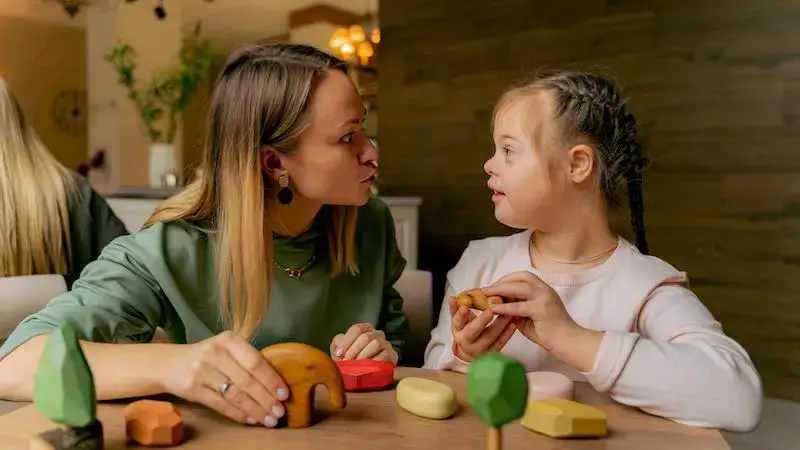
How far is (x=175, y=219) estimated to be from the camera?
126cm

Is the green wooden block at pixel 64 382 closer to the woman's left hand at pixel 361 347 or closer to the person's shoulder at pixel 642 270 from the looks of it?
the woman's left hand at pixel 361 347

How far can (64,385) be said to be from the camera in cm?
69

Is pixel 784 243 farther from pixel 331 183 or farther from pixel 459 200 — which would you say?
pixel 331 183

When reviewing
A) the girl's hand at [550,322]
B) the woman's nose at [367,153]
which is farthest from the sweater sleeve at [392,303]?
the girl's hand at [550,322]

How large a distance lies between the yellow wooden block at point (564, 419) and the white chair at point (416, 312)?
778 mm

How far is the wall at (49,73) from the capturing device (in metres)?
4.45

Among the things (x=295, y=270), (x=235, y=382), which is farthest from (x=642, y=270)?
(x=235, y=382)

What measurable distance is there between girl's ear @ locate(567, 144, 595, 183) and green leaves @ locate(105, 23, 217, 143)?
3162mm

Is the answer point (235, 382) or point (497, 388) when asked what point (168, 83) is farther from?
point (497, 388)

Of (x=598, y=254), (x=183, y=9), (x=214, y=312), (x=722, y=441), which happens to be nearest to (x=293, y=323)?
(x=214, y=312)

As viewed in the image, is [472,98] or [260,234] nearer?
[260,234]

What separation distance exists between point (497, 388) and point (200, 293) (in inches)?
29.7

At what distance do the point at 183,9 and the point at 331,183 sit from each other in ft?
11.7

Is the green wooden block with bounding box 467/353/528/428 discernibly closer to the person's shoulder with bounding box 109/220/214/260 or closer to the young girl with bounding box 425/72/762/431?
the young girl with bounding box 425/72/762/431
